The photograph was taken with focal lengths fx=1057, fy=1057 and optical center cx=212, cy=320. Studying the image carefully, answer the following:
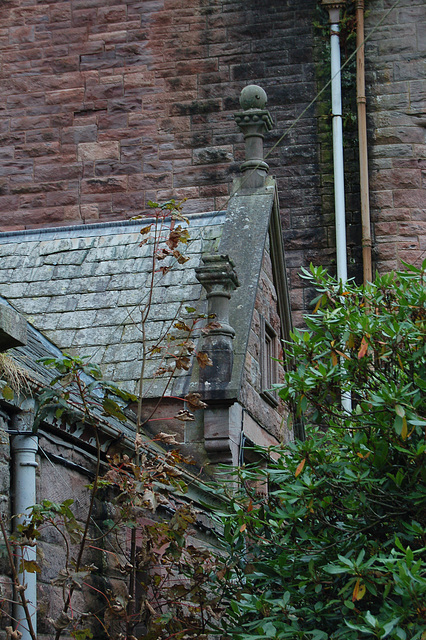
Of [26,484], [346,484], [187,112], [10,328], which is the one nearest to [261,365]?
[346,484]

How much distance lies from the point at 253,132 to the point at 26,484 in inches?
238

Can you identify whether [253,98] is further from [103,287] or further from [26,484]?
[26,484]

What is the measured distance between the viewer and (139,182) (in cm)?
1520

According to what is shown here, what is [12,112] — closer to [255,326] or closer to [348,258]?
[348,258]

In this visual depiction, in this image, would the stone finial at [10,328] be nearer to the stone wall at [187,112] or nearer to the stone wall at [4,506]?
the stone wall at [4,506]

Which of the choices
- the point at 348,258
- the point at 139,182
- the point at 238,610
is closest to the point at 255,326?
the point at 238,610

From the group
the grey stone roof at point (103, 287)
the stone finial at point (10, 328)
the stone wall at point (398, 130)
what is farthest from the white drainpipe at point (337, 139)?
the stone finial at point (10, 328)

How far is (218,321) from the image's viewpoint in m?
8.55

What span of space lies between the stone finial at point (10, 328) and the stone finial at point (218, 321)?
12.7 ft

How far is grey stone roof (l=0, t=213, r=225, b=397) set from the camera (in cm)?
881

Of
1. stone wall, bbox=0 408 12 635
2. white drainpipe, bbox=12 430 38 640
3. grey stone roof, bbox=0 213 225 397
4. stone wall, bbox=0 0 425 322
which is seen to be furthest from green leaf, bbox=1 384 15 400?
stone wall, bbox=0 0 425 322

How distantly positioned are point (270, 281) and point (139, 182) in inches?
218

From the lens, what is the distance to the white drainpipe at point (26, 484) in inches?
195

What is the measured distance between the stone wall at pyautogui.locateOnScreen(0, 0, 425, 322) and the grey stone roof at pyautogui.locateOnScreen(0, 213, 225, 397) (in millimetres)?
4396
